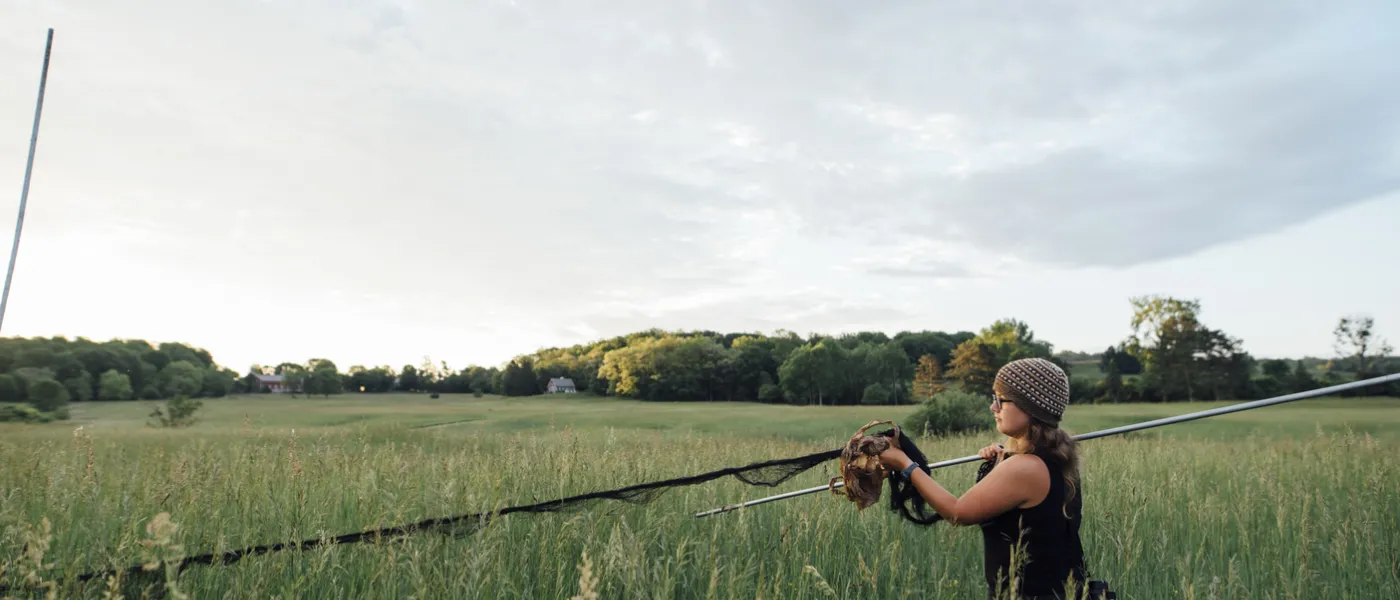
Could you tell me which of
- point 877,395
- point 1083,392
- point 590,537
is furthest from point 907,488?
point 877,395

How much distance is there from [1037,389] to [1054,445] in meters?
0.26

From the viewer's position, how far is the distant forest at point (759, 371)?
74.2 feet

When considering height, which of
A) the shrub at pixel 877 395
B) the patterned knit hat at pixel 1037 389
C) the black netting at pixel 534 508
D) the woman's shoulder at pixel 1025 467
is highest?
the patterned knit hat at pixel 1037 389

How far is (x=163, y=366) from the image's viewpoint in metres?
25.3

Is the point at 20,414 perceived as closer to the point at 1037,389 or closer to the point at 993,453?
the point at 993,453

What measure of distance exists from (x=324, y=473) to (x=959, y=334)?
95.4 meters

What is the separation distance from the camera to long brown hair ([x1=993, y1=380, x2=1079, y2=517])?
9.14 ft

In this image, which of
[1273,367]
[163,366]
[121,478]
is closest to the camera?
[121,478]

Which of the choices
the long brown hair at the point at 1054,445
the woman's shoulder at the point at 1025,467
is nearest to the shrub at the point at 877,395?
the long brown hair at the point at 1054,445

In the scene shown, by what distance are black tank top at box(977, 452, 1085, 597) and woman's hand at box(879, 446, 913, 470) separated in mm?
464

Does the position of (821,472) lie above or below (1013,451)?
below

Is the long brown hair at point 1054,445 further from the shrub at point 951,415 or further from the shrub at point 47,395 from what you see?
the shrub at point 47,395

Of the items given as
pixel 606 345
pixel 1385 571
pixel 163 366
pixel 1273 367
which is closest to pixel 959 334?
pixel 1273 367

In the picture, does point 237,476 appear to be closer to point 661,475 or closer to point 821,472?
point 661,475
